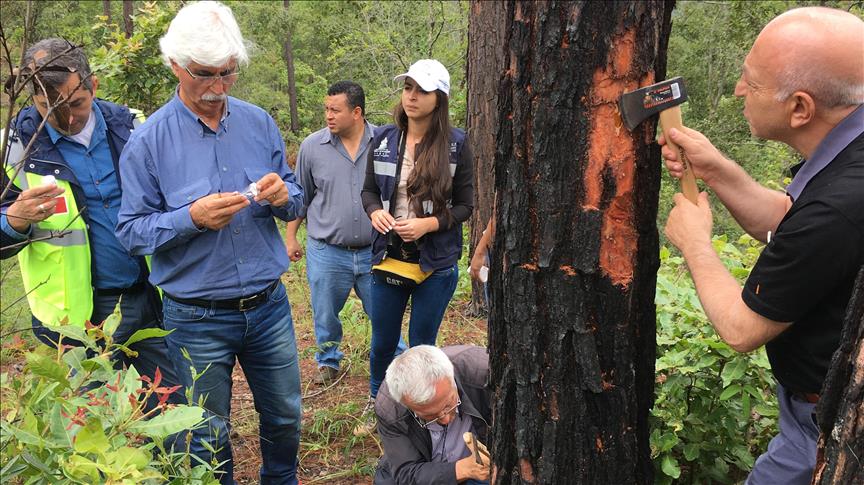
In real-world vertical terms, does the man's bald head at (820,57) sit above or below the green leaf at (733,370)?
above

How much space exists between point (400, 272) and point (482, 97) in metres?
2.11

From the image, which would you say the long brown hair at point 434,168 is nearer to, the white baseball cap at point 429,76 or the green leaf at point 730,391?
the white baseball cap at point 429,76

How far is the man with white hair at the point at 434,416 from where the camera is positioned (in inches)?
105

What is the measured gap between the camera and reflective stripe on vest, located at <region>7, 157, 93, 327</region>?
9.07ft

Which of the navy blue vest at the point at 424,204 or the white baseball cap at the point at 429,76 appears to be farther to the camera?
the navy blue vest at the point at 424,204

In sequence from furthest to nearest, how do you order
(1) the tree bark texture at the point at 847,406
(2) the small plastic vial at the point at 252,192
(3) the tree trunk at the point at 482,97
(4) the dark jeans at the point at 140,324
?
(3) the tree trunk at the point at 482,97, (4) the dark jeans at the point at 140,324, (2) the small plastic vial at the point at 252,192, (1) the tree bark texture at the point at 847,406

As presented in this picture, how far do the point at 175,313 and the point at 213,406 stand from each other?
422 mm

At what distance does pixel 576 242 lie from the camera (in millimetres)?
1635

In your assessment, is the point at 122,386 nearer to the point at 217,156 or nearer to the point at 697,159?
the point at 217,156

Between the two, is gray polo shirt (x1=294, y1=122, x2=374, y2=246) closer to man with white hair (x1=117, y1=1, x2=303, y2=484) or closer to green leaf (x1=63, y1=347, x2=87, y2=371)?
man with white hair (x1=117, y1=1, x2=303, y2=484)

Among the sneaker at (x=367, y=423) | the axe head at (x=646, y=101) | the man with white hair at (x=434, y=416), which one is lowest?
the sneaker at (x=367, y=423)

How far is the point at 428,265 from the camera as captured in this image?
357cm

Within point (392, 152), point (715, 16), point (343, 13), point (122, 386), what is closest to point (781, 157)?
point (715, 16)

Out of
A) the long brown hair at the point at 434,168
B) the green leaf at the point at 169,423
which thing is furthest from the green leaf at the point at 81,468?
the long brown hair at the point at 434,168
